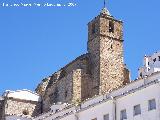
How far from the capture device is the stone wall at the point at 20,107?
231 feet

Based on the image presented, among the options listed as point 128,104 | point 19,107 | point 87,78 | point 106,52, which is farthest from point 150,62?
point 128,104

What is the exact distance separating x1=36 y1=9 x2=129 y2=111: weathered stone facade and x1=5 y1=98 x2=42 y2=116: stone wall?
6.17ft

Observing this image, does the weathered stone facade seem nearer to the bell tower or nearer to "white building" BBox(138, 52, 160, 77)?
the bell tower

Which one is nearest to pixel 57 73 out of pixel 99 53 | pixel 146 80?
pixel 99 53

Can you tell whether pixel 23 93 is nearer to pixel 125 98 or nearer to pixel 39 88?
pixel 39 88

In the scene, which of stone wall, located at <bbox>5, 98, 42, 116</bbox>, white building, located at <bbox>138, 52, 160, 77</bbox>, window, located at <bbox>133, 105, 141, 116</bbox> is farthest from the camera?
white building, located at <bbox>138, 52, 160, 77</bbox>

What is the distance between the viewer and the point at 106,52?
69875 millimetres

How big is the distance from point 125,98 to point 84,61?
35.1 m

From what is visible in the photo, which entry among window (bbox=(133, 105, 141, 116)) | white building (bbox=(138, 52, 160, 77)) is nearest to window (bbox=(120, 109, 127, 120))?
window (bbox=(133, 105, 141, 116))

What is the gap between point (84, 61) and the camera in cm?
7019

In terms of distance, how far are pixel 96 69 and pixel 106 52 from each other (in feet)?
10.9

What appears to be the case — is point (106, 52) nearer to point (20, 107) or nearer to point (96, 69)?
point (96, 69)

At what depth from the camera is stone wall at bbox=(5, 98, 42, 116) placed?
70.5m

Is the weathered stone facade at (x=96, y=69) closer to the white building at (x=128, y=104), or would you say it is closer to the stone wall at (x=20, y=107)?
the stone wall at (x=20, y=107)
